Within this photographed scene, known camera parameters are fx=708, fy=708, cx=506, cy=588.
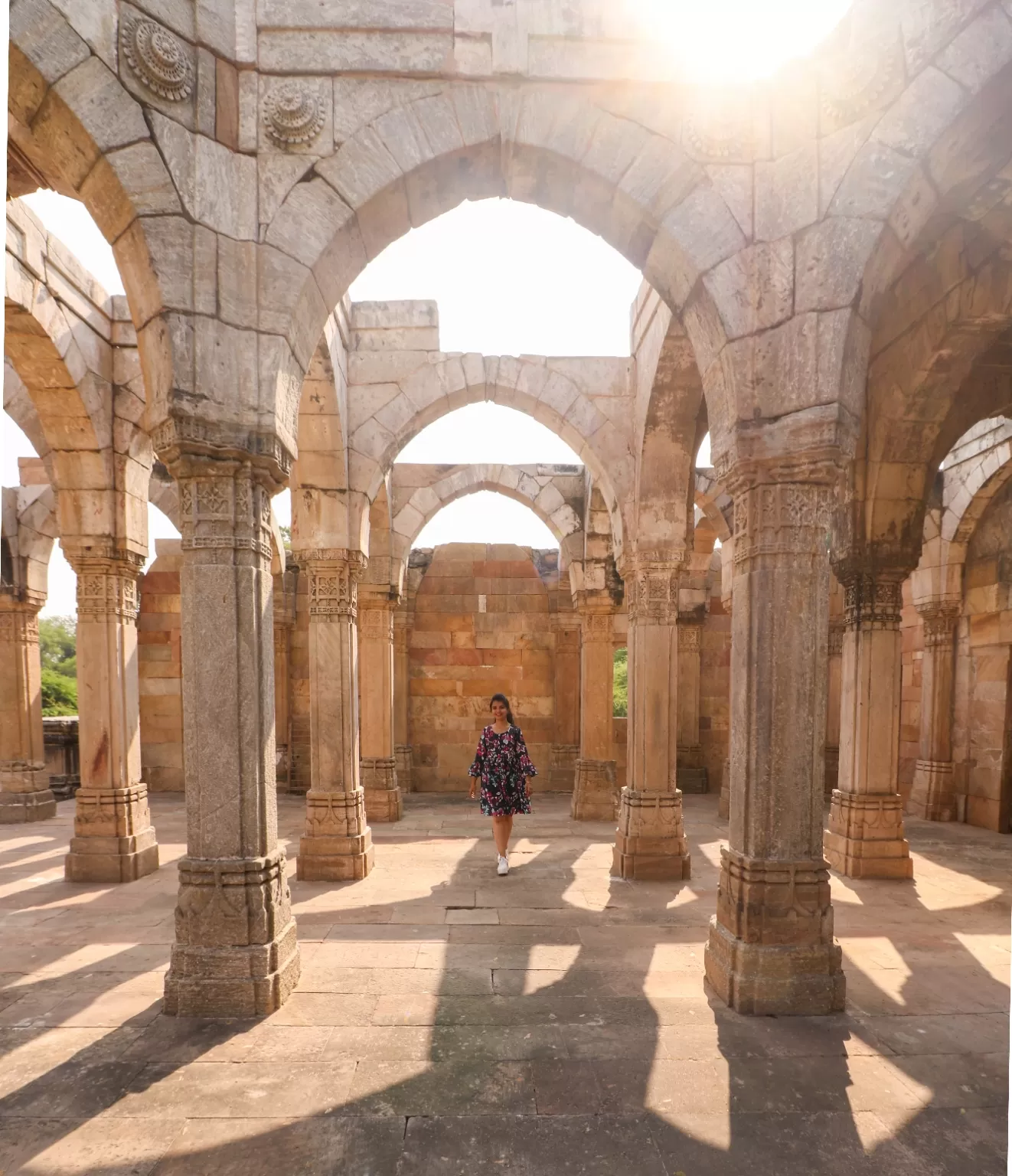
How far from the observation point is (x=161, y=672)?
1302cm

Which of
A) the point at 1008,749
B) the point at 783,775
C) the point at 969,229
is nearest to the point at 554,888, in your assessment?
the point at 783,775

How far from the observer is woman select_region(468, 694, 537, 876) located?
22.4 ft

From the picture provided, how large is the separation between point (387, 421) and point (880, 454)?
5.03m

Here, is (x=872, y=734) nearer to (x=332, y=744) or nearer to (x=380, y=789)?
(x=332, y=744)

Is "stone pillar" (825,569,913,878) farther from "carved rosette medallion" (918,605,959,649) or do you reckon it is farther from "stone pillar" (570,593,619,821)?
"carved rosette medallion" (918,605,959,649)

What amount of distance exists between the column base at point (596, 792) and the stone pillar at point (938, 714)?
4648 mm

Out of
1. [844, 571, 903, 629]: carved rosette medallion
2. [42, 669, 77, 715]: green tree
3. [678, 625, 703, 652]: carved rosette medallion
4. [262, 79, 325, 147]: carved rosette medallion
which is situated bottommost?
[42, 669, 77, 715]: green tree

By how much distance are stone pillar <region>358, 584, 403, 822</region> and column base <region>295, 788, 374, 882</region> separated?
2809 mm

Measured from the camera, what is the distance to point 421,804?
1156 cm

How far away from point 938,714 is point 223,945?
10.2 m

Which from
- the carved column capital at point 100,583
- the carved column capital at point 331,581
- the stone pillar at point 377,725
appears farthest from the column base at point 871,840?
the carved column capital at point 100,583

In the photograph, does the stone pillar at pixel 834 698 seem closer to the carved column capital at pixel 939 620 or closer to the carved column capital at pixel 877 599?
the carved column capital at pixel 939 620

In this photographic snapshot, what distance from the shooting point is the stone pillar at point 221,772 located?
387 cm

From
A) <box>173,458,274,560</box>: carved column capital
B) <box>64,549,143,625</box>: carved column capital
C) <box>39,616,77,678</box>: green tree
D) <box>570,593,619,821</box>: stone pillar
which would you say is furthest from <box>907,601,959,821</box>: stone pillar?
<box>39,616,77,678</box>: green tree
